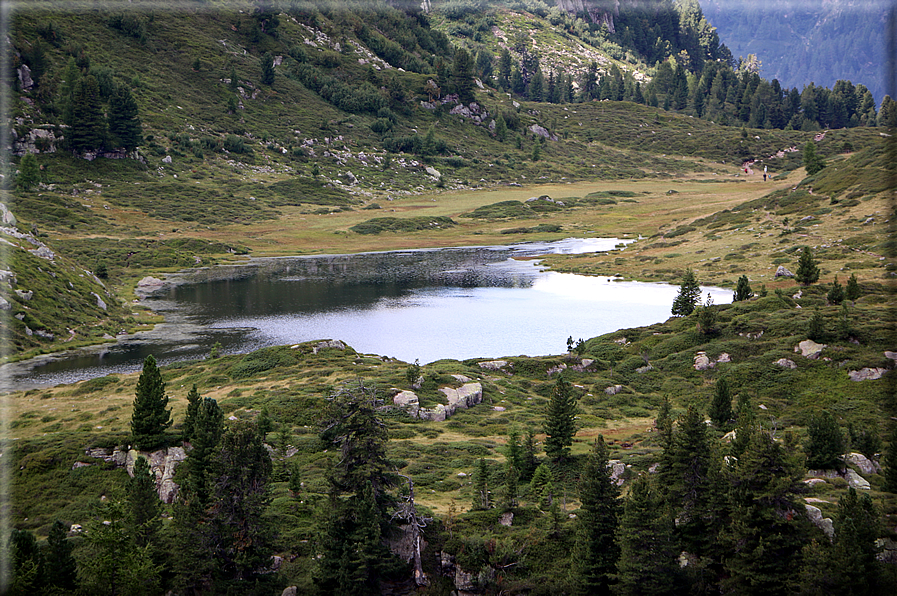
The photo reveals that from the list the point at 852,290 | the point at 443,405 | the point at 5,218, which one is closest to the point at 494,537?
the point at 443,405

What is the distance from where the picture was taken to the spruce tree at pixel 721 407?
4044 cm

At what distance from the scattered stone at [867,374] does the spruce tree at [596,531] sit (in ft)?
83.5

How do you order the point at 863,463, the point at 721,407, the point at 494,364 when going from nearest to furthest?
the point at 863,463 < the point at 721,407 < the point at 494,364

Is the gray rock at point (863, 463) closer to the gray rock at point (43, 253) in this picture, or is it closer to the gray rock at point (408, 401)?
the gray rock at point (408, 401)

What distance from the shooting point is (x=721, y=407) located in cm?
4088

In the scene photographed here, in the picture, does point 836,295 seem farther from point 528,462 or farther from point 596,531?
point 596,531

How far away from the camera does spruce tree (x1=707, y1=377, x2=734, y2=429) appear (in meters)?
40.4

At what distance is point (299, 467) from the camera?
4053cm

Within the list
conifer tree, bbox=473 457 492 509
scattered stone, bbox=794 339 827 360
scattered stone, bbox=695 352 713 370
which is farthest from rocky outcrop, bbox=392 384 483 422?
scattered stone, bbox=794 339 827 360

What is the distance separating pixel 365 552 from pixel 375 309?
68.3 m

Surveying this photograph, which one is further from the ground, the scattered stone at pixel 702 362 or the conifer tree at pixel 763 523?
the scattered stone at pixel 702 362

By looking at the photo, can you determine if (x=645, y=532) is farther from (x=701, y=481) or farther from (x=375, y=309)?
(x=375, y=309)

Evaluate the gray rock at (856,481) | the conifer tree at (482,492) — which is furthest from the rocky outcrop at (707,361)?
the conifer tree at (482,492)

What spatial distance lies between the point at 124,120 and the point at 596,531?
605 ft
